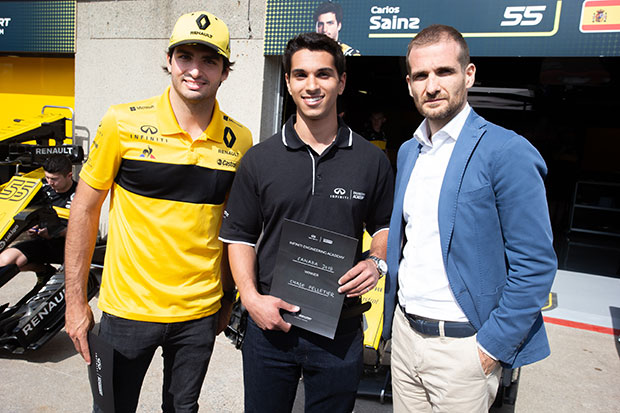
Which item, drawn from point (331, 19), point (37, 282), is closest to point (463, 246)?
point (37, 282)

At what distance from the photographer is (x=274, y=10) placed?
230 inches

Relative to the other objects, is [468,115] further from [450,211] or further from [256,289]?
[256,289]

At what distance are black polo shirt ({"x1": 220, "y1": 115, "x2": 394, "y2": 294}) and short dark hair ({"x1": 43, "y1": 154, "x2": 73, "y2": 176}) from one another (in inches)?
132

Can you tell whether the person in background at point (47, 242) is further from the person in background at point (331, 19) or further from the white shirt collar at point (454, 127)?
the white shirt collar at point (454, 127)

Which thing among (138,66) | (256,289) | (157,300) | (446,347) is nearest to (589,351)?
(446,347)

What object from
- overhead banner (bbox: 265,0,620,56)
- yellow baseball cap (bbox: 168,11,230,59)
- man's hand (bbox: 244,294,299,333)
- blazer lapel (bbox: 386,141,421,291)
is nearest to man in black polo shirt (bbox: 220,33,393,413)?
man's hand (bbox: 244,294,299,333)

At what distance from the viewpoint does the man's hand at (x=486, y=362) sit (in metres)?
1.78

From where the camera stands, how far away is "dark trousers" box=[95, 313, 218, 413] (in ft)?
6.66

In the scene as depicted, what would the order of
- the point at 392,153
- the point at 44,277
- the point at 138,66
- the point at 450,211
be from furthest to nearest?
the point at 392,153 → the point at 138,66 → the point at 44,277 → the point at 450,211

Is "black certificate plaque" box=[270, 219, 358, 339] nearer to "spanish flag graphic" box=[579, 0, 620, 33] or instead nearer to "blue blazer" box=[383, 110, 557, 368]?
"blue blazer" box=[383, 110, 557, 368]

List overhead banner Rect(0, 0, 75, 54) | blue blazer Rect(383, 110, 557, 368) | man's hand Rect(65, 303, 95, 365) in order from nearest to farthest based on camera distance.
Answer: blue blazer Rect(383, 110, 557, 368)
man's hand Rect(65, 303, 95, 365)
overhead banner Rect(0, 0, 75, 54)

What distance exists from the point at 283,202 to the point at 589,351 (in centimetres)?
424

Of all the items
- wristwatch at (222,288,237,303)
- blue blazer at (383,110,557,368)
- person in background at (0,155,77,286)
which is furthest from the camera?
person in background at (0,155,77,286)

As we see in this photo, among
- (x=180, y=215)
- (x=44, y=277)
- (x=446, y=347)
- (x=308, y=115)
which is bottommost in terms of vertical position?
(x=44, y=277)
